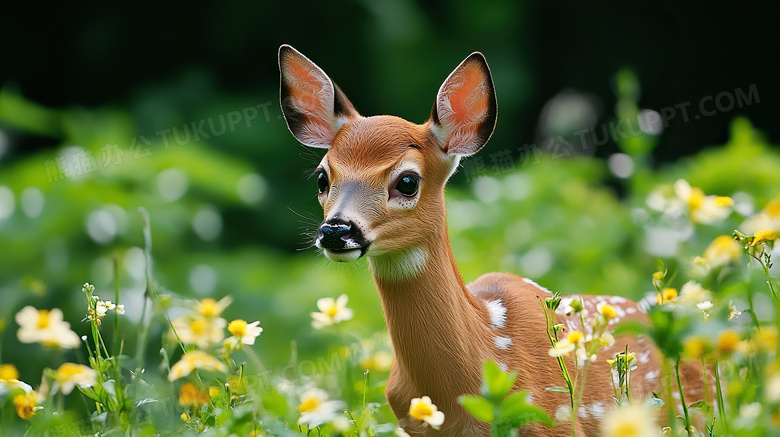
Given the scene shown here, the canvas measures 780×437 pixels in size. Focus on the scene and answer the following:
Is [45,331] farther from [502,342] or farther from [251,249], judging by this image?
[251,249]

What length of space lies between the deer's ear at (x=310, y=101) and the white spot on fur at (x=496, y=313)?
0.60m

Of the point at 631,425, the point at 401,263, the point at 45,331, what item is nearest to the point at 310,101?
the point at 401,263

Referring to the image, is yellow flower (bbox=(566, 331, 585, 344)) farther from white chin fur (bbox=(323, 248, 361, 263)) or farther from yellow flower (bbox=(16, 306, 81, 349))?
yellow flower (bbox=(16, 306, 81, 349))

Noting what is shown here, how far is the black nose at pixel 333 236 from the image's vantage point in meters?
1.91

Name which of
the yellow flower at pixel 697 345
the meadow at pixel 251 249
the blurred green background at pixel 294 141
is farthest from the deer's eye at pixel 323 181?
the blurred green background at pixel 294 141

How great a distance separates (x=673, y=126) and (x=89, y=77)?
13.7ft

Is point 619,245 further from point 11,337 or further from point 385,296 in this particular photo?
point 11,337

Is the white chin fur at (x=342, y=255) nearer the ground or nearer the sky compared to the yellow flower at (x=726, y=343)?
nearer the sky

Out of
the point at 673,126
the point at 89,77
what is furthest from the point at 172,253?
the point at 673,126

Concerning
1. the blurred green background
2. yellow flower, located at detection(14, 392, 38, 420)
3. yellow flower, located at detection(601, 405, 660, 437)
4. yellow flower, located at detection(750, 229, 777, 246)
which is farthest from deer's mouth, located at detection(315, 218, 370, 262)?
the blurred green background

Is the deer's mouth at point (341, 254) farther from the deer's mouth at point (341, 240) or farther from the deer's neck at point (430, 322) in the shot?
the deer's neck at point (430, 322)

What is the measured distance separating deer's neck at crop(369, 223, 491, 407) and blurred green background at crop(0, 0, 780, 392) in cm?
198

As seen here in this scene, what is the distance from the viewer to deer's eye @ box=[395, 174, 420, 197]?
2088mm

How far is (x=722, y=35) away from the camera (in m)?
6.10
